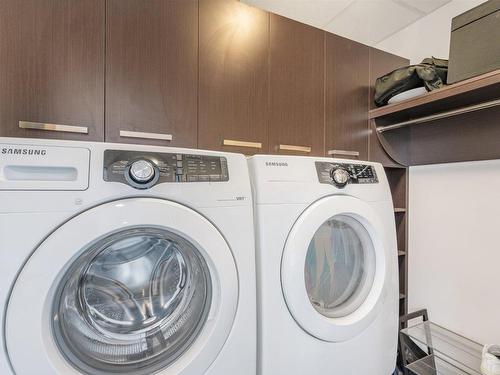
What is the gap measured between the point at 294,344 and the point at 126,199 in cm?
63

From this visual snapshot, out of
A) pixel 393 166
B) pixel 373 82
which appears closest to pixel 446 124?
pixel 393 166

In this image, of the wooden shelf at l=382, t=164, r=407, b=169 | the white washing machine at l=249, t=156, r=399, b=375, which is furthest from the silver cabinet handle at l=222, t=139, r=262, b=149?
the wooden shelf at l=382, t=164, r=407, b=169

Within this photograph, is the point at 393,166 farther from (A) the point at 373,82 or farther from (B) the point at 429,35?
(B) the point at 429,35

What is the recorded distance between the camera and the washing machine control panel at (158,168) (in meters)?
0.57

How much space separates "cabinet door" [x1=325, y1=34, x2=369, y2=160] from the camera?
1.35 meters

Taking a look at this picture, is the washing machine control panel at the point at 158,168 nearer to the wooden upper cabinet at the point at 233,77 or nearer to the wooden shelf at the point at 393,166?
the wooden upper cabinet at the point at 233,77

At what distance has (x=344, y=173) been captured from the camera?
34.3 inches

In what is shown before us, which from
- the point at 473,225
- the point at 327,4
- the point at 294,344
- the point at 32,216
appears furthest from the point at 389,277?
the point at 327,4

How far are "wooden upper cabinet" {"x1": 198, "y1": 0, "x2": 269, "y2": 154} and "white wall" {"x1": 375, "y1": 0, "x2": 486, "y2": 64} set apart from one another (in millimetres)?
1077

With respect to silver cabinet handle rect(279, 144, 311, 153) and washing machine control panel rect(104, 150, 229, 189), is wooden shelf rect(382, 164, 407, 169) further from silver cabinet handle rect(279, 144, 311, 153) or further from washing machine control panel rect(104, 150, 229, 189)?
washing machine control panel rect(104, 150, 229, 189)

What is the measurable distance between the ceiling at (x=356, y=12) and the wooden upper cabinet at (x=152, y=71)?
69cm

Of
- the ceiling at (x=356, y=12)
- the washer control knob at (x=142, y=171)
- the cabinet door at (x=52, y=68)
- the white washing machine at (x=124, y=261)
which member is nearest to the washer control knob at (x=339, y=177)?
the white washing machine at (x=124, y=261)

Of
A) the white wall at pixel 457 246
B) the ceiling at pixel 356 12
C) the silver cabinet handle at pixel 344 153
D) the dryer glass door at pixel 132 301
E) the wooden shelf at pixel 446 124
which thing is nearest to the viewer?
the dryer glass door at pixel 132 301

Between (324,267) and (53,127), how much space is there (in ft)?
3.56
